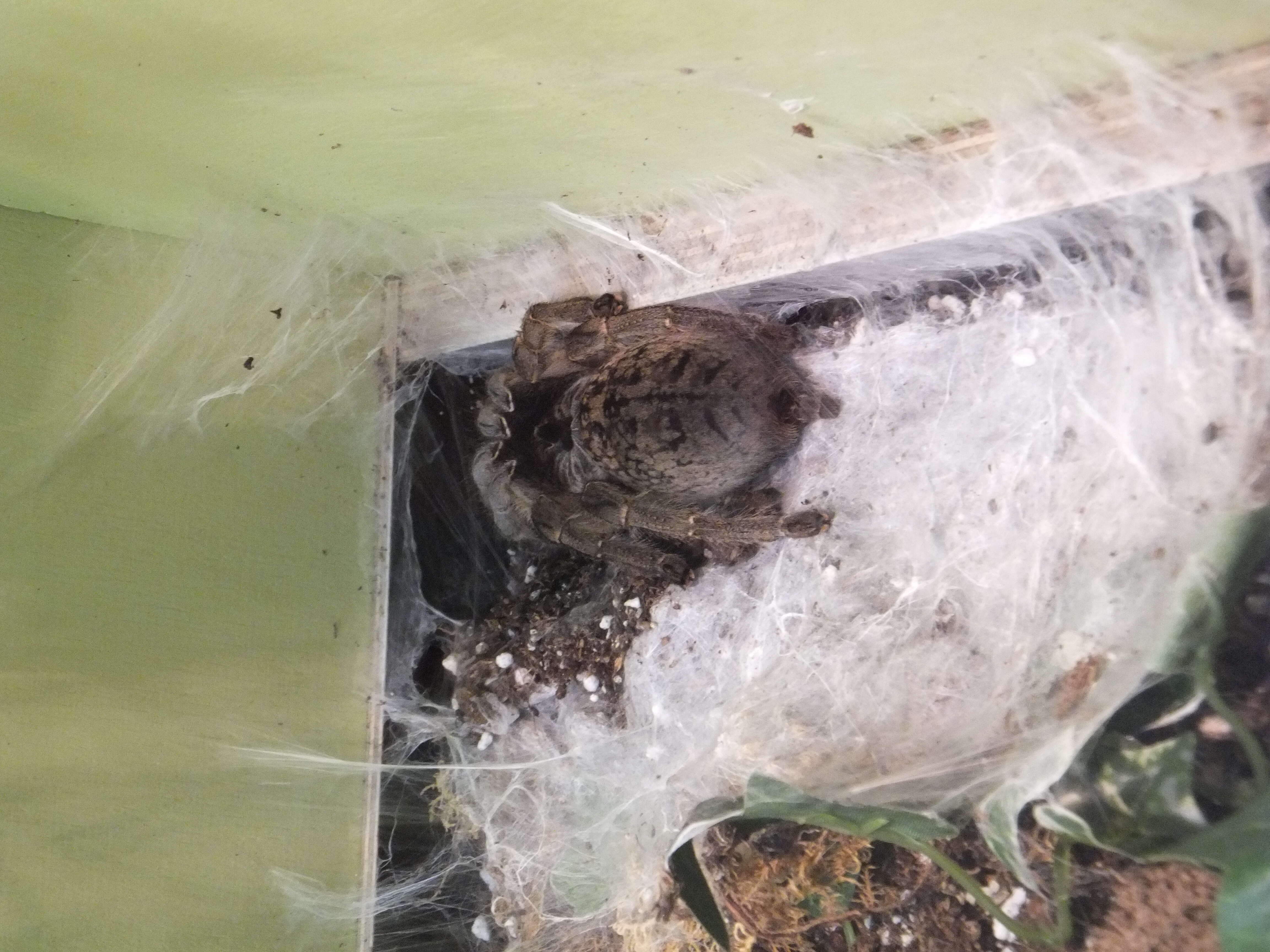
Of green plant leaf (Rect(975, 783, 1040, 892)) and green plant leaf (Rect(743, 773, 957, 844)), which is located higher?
green plant leaf (Rect(975, 783, 1040, 892))

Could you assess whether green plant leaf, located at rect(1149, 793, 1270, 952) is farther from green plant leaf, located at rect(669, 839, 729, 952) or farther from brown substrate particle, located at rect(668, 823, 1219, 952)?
green plant leaf, located at rect(669, 839, 729, 952)

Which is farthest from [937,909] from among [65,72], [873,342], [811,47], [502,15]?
[65,72]

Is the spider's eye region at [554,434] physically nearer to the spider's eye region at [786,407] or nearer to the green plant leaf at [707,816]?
the spider's eye region at [786,407]

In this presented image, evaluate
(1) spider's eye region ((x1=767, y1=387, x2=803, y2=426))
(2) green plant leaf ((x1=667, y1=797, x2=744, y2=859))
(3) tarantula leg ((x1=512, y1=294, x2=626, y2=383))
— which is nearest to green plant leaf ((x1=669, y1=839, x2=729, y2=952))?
(2) green plant leaf ((x1=667, y1=797, x2=744, y2=859))

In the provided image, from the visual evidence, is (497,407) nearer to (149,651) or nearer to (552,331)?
(552,331)

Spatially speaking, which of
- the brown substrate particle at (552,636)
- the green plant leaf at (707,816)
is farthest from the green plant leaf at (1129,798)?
the brown substrate particle at (552,636)

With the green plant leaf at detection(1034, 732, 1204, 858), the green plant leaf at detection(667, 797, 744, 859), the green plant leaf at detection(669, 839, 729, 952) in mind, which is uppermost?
the green plant leaf at detection(1034, 732, 1204, 858)

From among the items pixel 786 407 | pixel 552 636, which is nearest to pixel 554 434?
pixel 552 636

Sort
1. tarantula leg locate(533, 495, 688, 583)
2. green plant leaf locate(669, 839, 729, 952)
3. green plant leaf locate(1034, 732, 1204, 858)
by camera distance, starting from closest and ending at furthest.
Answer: green plant leaf locate(1034, 732, 1204, 858) < green plant leaf locate(669, 839, 729, 952) < tarantula leg locate(533, 495, 688, 583)
